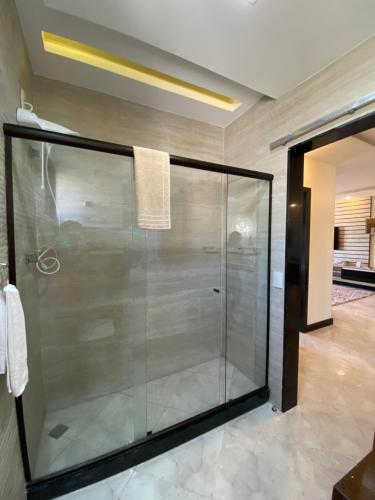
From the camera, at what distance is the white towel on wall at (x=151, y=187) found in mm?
1364

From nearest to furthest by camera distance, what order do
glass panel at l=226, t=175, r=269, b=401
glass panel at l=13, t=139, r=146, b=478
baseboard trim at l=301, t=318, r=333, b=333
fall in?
glass panel at l=13, t=139, r=146, b=478, glass panel at l=226, t=175, r=269, b=401, baseboard trim at l=301, t=318, r=333, b=333

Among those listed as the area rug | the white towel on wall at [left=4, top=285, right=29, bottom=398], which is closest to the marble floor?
the white towel on wall at [left=4, top=285, right=29, bottom=398]

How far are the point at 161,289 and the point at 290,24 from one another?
216cm

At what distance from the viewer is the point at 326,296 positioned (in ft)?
11.9

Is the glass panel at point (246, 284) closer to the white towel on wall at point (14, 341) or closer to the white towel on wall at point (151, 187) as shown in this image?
the white towel on wall at point (151, 187)

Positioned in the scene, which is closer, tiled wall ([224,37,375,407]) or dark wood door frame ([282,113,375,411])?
tiled wall ([224,37,375,407])

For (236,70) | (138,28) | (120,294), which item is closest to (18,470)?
(120,294)

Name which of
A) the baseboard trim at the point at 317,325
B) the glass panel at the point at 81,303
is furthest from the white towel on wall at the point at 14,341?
the baseboard trim at the point at 317,325

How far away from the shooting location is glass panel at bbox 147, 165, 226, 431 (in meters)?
2.15

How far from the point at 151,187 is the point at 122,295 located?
1.10 metres

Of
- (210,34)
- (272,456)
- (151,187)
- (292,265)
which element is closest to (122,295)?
(151,187)

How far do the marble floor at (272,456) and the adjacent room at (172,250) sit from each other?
11 millimetres

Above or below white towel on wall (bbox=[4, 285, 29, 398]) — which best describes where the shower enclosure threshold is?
below

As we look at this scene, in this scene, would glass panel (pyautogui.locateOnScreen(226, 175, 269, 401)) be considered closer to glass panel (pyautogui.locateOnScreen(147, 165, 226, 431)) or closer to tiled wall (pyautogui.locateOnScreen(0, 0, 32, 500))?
glass panel (pyautogui.locateOnScreen(147, 165, 226, 431))
